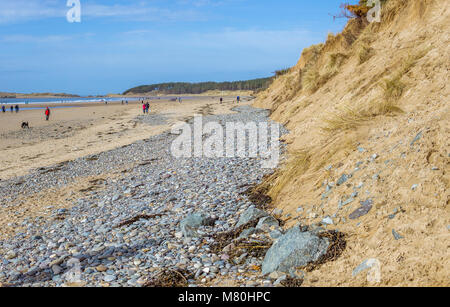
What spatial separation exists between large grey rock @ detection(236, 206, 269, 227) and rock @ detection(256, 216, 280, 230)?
0.19 metres

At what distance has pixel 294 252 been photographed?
413 centimetres

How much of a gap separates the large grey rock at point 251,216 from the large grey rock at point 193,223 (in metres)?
0.57

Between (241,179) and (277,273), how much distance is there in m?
4.49

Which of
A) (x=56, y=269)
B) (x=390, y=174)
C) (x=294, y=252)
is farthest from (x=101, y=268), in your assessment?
(x=390, y=174)

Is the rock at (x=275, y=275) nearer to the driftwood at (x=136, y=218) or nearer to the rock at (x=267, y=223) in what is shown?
the rock at (x=267, y=223)

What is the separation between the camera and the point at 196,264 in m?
4.60

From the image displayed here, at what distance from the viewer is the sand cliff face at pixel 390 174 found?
343 centimetres

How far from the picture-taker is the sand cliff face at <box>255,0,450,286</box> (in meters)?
3.43

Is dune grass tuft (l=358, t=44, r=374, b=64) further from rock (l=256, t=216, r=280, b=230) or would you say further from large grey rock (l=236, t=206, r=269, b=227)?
rock (l=256, t=216, r=280, b=230)

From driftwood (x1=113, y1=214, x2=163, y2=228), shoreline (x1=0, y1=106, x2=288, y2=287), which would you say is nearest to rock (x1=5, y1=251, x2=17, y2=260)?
shoreline (x1=0, y1=106, x2=288, y2=287)

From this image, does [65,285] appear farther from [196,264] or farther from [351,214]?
[351,214]

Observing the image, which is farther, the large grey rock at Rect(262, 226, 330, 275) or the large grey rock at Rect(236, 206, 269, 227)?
the large grey rock at Rect(236, 206, 269, 227)
